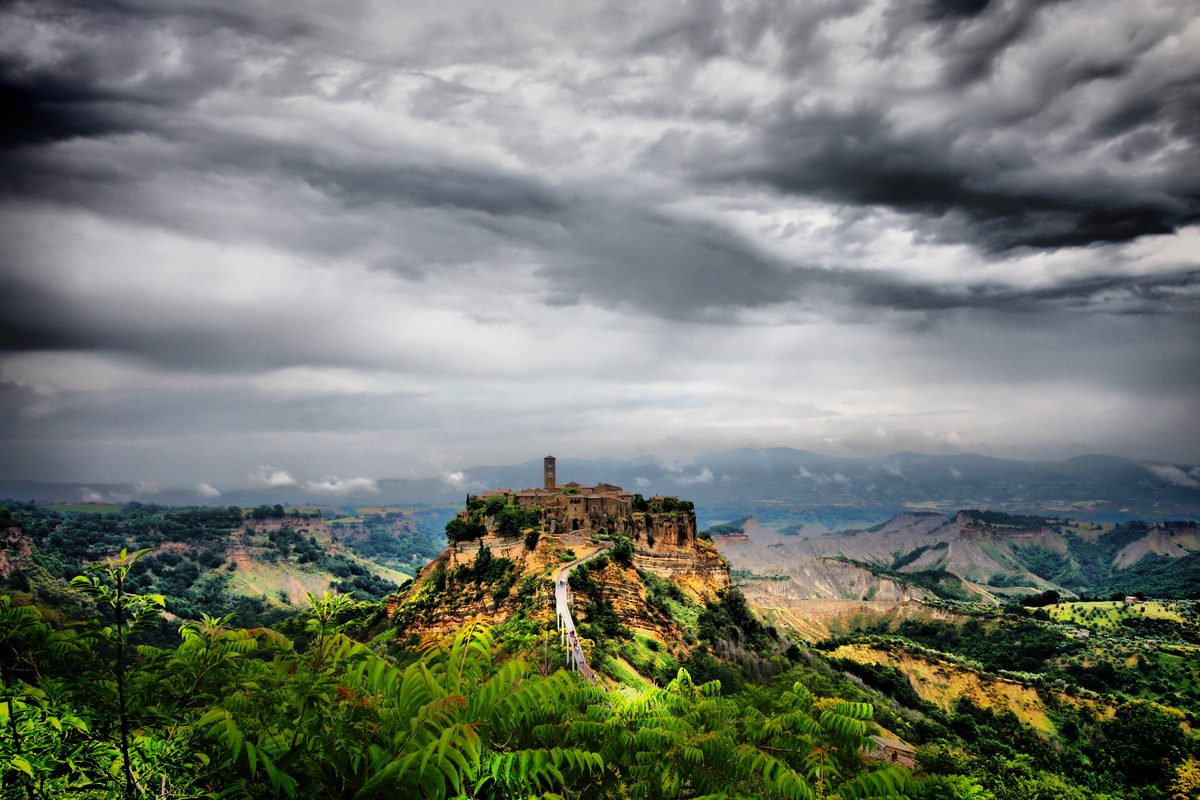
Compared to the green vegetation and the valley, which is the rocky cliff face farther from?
the green vegetation

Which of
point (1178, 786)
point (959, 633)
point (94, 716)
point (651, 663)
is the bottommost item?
point (959, 633)

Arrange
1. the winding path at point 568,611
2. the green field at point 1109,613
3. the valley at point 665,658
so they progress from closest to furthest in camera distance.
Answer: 1. the valley at point 665,658
2. the winding path at point 568,611
3. the green field at point 1109,613

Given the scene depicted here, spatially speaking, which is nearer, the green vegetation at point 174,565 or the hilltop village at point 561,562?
the hilltop village at point 561,562

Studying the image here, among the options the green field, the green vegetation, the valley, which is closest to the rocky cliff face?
the valley

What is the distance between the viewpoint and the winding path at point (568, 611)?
37472 millimetres

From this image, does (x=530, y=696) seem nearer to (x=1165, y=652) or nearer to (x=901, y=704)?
(x=901, y=704)

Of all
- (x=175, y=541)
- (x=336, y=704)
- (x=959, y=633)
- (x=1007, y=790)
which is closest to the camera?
(x=336, y=704)

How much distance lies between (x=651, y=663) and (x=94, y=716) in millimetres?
45251

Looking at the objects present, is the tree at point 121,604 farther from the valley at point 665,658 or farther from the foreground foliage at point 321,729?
the valley at point 665,658

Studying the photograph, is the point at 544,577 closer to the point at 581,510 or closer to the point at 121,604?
the point at 581,510

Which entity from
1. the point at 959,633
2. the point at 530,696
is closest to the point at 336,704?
the point at 530,696

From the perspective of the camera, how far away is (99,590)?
620 cm

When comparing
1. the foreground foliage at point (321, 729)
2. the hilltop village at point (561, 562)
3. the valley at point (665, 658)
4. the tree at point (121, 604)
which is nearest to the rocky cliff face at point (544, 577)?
the hilltop village at point (561, 562)

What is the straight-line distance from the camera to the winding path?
3747 cm
